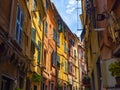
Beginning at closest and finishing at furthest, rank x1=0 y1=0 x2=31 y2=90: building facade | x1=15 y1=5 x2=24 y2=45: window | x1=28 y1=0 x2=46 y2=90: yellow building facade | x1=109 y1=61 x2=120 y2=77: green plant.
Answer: x1=109 y1=61 x2=120 y2=77: green plant < x1=0 y1=0 x2=31 y2=90: building facade < x1=15 y1=5 x2=24 y2=45: window < x1=28 y1=0 x2=46 y2=90: yellow building facade

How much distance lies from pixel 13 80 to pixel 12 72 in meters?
0.42

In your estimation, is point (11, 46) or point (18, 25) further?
point (18, 25)

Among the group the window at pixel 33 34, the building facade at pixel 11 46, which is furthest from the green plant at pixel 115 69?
the window at pixel 33 34

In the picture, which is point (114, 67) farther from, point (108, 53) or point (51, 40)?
point (51, 40)

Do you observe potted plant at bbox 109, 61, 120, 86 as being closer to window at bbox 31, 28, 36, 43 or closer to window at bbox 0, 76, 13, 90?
window at bbox 0, 76, 13, 90

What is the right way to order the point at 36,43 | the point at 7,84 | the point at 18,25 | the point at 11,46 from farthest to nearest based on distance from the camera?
the point at 36,43
the point at 18,25
the point at 7,84
the point at 11,46

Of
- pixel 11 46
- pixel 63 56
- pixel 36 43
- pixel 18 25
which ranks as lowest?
pixel 11 46

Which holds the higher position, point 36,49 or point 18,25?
point 36,49

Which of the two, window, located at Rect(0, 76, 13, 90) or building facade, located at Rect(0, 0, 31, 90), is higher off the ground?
building facade, located at Rect(0, 0, 31, 90)

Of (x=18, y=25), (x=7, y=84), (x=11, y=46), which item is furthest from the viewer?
(x=18, y=25)

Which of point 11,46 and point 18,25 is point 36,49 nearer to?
point 18,25

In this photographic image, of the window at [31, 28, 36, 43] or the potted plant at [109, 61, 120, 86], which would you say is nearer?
the potted plant at [109, 61, 120, 86]

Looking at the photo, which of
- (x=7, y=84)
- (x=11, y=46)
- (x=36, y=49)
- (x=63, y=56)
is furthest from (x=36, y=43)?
(x=63, y=56)

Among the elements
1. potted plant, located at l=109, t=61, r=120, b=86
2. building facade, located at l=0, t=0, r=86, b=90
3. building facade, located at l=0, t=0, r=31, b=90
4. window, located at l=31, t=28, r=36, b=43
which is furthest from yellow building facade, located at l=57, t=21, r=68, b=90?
potted plant, located at l=109, t=61, r=120, b=86
